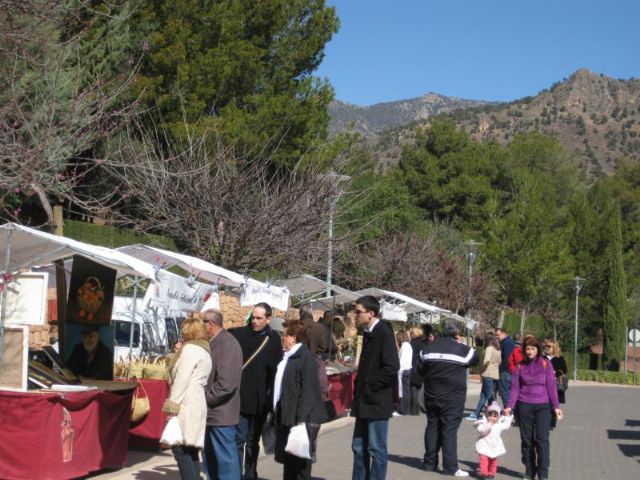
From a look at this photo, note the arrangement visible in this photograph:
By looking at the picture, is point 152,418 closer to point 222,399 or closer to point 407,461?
point 407,461

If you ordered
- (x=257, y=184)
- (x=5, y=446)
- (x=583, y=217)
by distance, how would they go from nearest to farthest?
(x=5, y=446) → (x=257, y=184) → (x=583, y=217)

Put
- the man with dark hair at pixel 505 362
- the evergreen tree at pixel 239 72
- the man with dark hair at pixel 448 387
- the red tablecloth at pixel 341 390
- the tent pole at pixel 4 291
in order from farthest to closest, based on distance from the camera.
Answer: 1. the evergreen tree at pixel 239 72
2. the man with dark hair at pixel 505 362
3. the red tablecloth at pixel 341 390
4. the man with dark hair at pixel 448 387
5. the tent pole at pixel 4 291

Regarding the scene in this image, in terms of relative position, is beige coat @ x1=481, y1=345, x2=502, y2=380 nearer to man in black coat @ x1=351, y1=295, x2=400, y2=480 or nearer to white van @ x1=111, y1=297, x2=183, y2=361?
white van @ x1=111, y1=297, x2=183, y2=361

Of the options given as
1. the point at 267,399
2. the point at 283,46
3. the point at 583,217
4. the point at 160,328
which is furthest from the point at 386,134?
the point at 267,399

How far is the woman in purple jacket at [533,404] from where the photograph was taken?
41.4 ft

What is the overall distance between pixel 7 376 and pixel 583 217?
2495 inches

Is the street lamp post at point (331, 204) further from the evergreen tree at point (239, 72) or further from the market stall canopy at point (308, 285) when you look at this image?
the market stall canopy at point (308, 285)

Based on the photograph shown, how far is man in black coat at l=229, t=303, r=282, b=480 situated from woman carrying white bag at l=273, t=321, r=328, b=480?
16.2 inches

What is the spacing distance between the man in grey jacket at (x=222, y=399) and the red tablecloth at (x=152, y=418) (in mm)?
3698

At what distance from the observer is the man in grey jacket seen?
9.45m

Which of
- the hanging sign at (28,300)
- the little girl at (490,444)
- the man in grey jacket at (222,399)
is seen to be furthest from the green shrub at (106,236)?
the man in grey jacket at (222,399)

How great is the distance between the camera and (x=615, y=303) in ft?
225

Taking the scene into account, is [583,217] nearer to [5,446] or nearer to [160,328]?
[160,328]

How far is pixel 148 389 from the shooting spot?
13.4 metres
